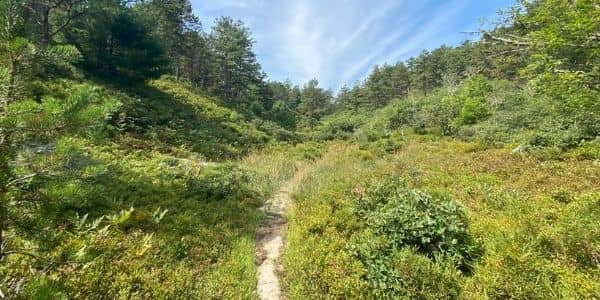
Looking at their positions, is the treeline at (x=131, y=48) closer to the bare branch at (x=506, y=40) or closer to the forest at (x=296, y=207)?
the forest at (x=296, y=207)

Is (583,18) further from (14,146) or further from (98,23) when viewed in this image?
(98,23)

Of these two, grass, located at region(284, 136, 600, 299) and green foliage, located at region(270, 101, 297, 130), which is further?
green foliage, located at region(270, 101, 297, 130)

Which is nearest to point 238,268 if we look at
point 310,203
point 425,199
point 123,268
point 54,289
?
point 123,268

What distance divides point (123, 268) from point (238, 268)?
1.65m

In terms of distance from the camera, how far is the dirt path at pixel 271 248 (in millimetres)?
4301

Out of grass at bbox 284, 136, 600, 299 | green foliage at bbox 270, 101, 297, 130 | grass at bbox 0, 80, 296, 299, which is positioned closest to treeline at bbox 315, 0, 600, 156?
grass at bbox 284, 136, 600, 299

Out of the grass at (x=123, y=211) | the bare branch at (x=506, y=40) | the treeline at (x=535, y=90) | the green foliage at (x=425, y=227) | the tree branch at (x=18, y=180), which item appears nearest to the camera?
the tree branch at (x=18, y=180)

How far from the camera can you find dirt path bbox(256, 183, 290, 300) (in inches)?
169

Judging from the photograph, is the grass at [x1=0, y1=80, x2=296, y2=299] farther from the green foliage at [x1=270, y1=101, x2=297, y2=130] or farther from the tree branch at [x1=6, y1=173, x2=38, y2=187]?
the green foliage at [x1=270, y1=101, x2=297, y2=130]

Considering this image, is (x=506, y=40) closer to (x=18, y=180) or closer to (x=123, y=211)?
(x=123, y=211)

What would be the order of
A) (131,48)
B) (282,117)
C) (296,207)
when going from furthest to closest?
1. (282,117)
2. (131,48)
3. (296,207)

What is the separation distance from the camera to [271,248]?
18.3 ft

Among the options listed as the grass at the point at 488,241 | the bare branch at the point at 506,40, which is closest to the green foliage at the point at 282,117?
the grass at the point at 488,241

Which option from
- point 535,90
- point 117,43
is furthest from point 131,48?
point 535,90
